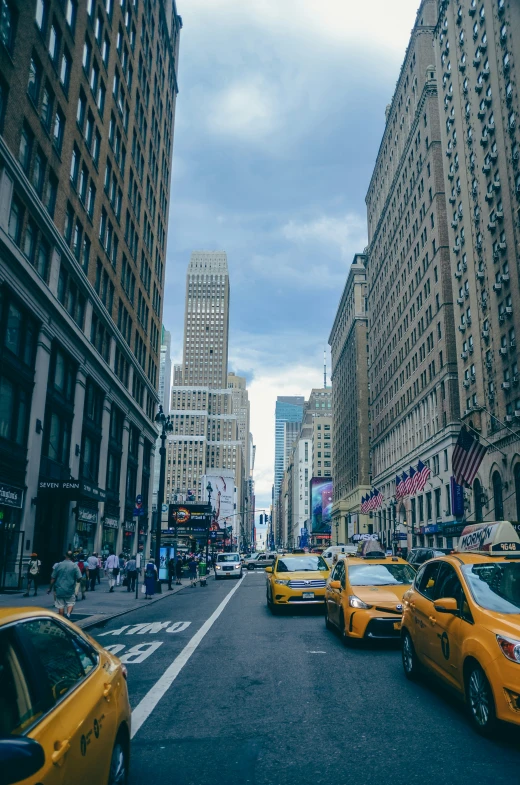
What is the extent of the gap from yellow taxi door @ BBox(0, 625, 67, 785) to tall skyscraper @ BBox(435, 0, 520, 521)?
128 ft

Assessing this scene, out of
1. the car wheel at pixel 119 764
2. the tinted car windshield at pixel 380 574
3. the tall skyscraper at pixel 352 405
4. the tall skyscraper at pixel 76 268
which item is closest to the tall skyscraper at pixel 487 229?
the tall skyscraper at pixel 76 268

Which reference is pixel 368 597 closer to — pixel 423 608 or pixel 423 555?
pixel 423 608

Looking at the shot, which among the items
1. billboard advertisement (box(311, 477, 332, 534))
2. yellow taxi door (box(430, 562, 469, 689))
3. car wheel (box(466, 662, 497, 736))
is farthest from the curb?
billboard advertisement (box(311, 477, 332, 534))

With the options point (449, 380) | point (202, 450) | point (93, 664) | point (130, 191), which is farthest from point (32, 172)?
point (202, 450)

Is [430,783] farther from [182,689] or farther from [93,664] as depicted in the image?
[182,689]

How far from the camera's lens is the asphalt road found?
17.1ft

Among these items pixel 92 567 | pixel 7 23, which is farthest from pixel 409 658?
pixel 7 23

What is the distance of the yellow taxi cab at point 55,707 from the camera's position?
271 centimetres

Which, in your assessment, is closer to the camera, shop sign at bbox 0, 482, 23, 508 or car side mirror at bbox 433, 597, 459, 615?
car side mirror at bbox 433, 597, 459, 615

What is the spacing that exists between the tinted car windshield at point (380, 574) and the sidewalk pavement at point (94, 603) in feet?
22.8

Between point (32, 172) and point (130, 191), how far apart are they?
21.2 metres

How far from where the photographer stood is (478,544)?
17.7 m

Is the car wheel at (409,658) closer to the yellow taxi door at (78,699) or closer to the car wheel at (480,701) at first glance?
the car wheel at (480,701)

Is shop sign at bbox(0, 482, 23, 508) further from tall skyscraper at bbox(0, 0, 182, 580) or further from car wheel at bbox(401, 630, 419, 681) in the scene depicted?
car wheel at bbox(401, 630, 419, 681)
